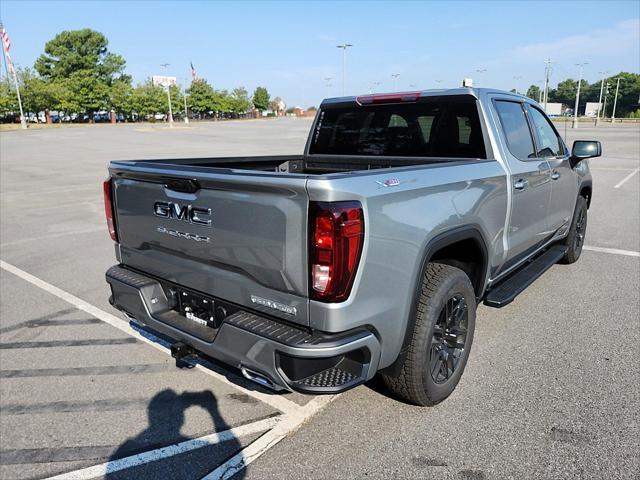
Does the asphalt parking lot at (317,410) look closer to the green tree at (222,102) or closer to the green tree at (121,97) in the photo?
the green tree at (121,97)

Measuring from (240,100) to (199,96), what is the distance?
19.3 metres

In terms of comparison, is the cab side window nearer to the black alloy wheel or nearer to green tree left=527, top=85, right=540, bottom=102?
the black alloy wheel

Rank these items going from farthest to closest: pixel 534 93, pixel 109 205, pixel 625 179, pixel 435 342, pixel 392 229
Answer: pixel 534 93
pixel 625 179
pixel 109 205
pixel 435 342
pixel 392 229

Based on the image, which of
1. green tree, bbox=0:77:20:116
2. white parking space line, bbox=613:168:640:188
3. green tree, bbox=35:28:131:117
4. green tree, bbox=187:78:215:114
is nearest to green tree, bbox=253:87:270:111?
green tree, bbox=187:78:215:114

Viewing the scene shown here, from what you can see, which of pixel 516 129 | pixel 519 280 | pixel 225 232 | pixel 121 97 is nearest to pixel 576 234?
pixel 519 280

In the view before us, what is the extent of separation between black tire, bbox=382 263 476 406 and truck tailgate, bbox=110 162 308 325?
78 centimetres

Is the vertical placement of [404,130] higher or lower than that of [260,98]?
lower

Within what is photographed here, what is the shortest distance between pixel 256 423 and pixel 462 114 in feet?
8.66

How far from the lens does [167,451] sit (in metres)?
2.63

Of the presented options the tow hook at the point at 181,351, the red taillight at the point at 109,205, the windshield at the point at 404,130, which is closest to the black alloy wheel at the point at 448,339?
the windshield at the point at 404,130

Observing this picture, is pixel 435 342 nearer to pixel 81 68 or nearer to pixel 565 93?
pixel 81 68

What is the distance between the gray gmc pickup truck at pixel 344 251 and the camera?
2164mm

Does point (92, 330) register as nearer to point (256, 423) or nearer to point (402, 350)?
point (256, 423)

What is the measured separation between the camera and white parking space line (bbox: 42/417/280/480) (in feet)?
8.13
